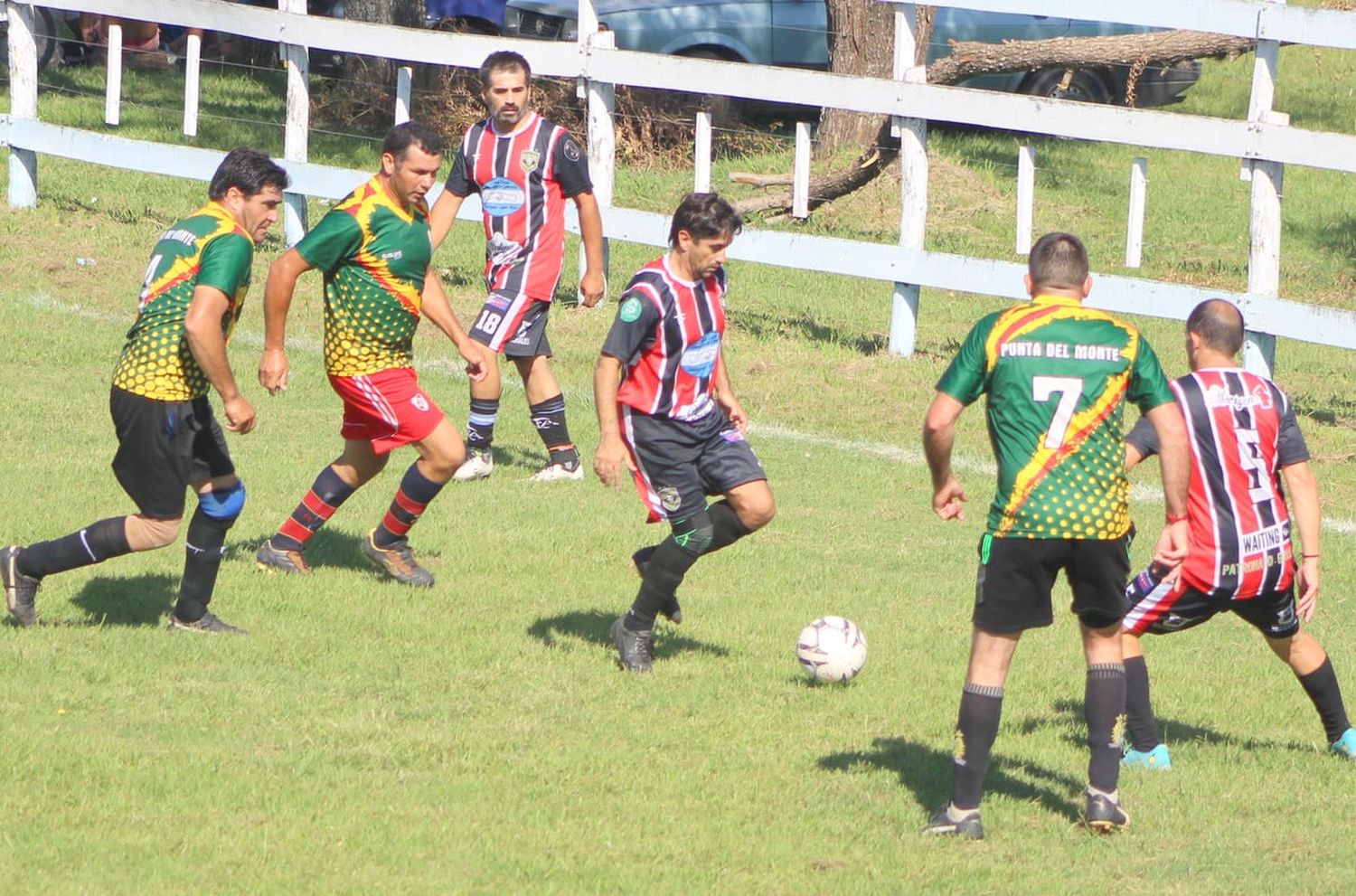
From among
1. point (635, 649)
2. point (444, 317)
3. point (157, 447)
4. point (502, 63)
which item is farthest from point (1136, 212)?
Result: point (157, 447)

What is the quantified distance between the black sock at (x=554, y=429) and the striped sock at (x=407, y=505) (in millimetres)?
1952

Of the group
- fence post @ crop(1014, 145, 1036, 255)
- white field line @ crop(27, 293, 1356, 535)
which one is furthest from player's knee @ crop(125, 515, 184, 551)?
fence post @ crop(1014, 145, 1036, 255)

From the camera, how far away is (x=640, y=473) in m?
7.12

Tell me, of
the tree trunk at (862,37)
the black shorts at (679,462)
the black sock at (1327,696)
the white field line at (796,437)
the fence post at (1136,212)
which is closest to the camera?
the black sock at (1327,696)

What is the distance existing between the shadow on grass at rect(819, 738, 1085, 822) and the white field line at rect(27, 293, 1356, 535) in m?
3.93

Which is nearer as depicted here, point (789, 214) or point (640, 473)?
point (640, 473)

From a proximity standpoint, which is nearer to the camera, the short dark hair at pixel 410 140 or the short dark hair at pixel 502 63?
the short dark hair at pixel 410 140

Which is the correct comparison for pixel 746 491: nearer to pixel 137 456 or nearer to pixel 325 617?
pixel 325 617

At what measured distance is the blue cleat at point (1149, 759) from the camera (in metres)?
6.36

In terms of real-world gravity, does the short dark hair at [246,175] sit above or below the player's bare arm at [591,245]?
above

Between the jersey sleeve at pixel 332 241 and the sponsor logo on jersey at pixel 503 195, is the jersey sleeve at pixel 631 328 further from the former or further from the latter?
the sponsor logo on jersey at pixel 503 195

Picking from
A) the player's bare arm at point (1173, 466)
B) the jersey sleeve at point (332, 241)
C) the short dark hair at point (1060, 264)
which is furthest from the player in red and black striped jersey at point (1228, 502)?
the jersey sleeve at point (332, 241)

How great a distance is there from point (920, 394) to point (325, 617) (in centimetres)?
525

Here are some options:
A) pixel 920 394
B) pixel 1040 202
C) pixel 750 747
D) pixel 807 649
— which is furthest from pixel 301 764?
pixel 1040 202
